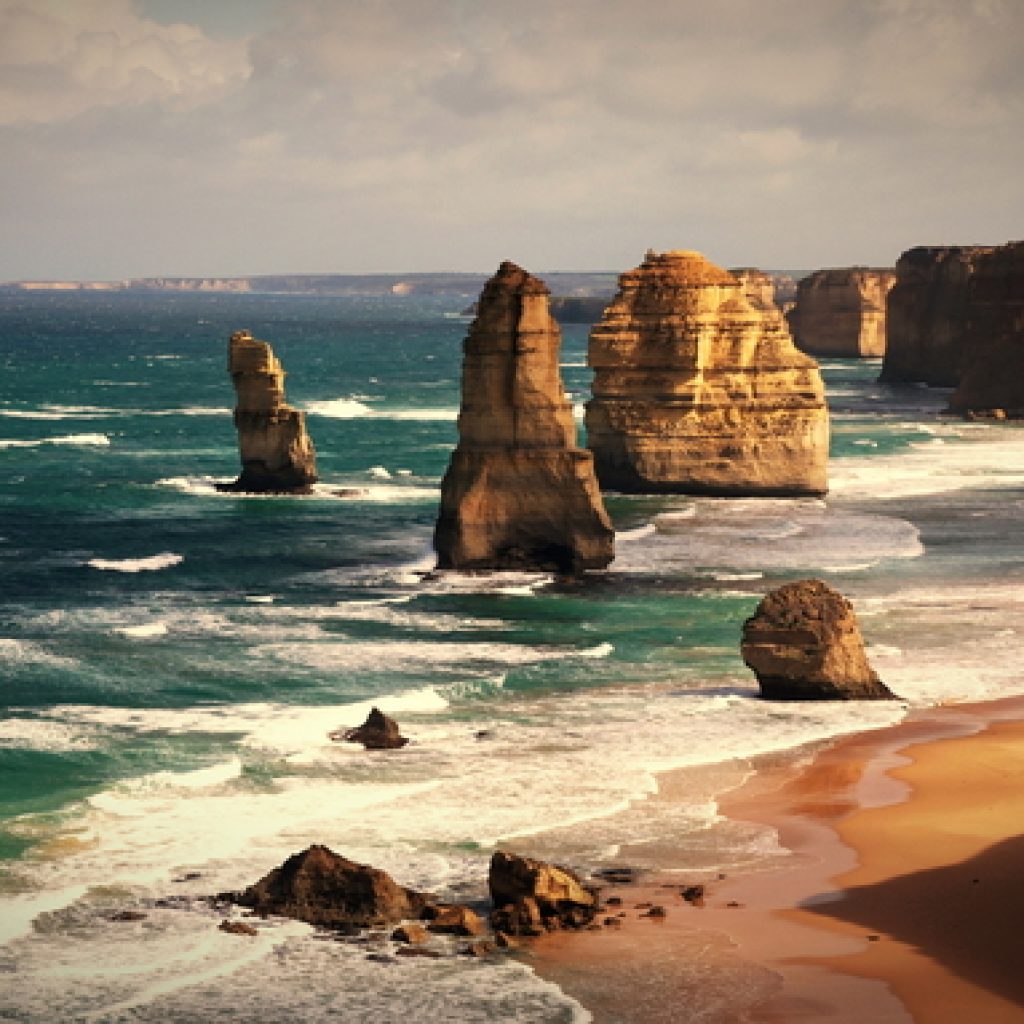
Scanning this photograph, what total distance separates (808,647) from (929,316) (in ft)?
306

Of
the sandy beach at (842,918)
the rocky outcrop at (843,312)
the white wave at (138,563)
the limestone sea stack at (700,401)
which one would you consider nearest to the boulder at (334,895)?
the sandy beach at (842,918)

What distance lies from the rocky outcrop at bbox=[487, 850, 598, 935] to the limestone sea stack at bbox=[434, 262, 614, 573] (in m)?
25.8

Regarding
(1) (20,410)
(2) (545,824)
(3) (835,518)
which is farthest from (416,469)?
(2) (545,824)

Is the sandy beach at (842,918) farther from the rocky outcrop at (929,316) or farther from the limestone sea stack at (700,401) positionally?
the rocky outcrop at (929,316)

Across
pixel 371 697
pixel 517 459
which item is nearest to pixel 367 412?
pixel 517 459

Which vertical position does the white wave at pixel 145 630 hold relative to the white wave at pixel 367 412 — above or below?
below

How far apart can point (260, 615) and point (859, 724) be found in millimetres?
15884

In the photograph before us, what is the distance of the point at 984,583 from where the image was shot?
5131 centimetres

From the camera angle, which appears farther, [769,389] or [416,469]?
[416,469]

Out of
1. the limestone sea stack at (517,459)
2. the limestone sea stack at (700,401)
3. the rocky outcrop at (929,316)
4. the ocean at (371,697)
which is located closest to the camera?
the ocean at (371,697)

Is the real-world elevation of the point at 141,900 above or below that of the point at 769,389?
below

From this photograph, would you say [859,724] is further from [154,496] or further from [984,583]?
[154,496]

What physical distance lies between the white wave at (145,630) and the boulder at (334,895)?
18729mm

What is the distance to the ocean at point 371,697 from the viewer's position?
79.7 feet
